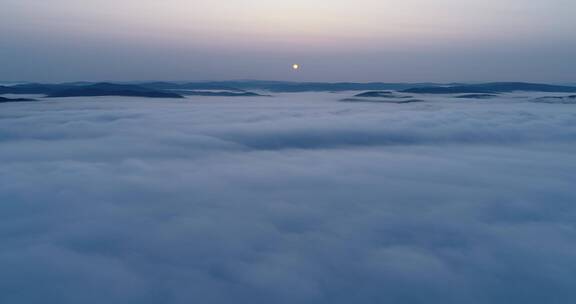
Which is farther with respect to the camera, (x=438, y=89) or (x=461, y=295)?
(x=438, y=89)

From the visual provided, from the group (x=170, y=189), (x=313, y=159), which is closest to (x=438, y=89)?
(x=313, y=159)

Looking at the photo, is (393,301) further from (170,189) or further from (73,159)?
(73,159)

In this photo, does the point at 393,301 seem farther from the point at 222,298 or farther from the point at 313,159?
the point at 313,159

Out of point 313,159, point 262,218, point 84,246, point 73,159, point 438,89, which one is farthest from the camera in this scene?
point 438,89

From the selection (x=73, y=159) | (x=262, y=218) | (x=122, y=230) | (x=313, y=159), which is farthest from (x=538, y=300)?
(x=73, y=159)

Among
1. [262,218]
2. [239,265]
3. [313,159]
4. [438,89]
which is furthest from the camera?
[438,89]

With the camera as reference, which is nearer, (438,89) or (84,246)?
(84,246)

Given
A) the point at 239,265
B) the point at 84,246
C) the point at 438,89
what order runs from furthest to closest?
the point at 438,89 → the point at 84,246 → the point at 239,265

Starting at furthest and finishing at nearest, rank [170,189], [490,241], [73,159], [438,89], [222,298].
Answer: [438,89] → [73,159] → [170,189] → [490,241] → [222,298]
